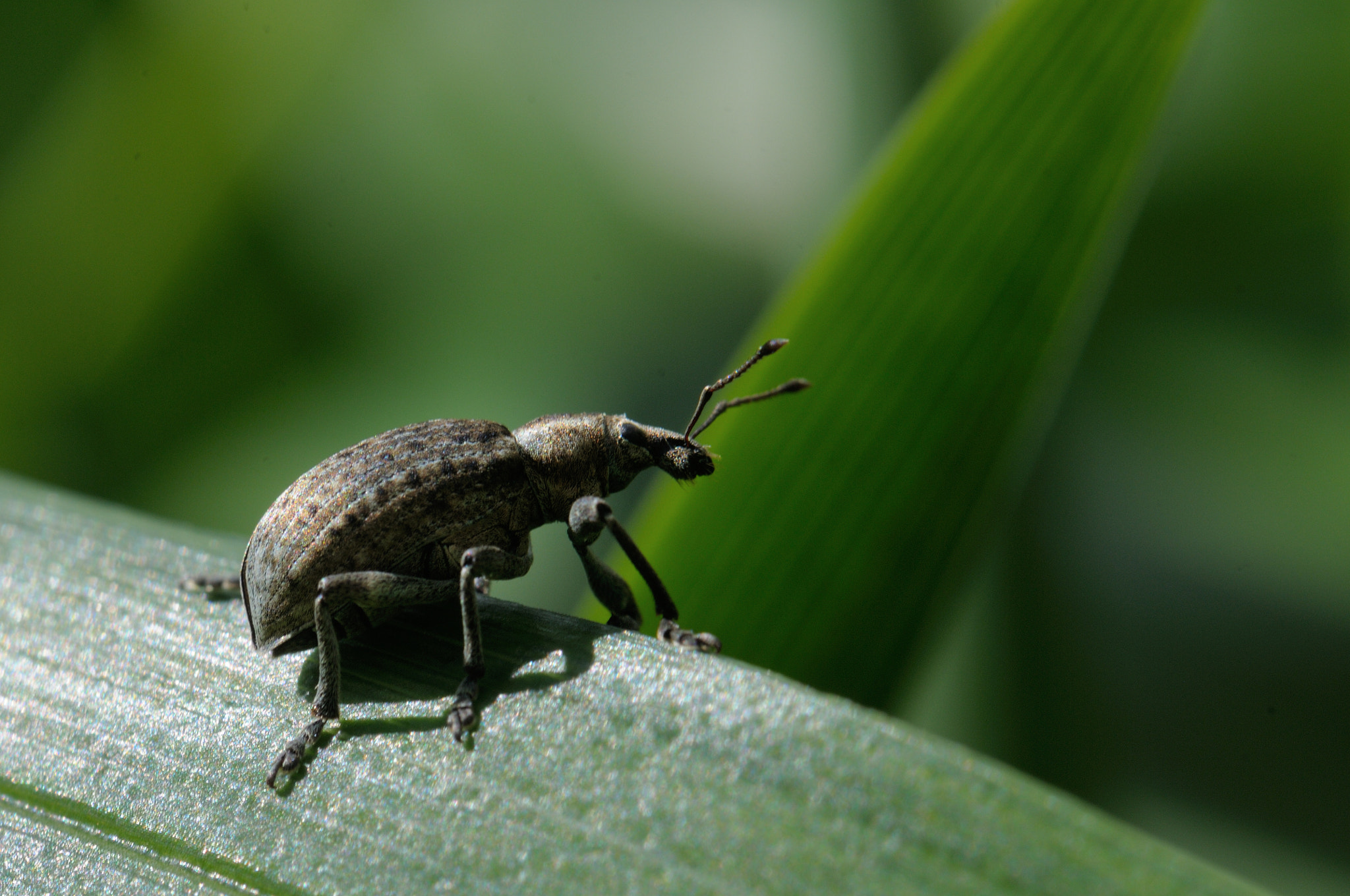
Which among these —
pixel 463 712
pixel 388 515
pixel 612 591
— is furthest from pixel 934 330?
pixel 388 515

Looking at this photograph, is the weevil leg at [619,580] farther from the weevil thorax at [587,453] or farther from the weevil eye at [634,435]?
the weevil eye at [634,435]

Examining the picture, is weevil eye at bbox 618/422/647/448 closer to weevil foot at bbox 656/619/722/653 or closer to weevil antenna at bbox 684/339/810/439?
weevil antenna at bbox 684/339/810/439

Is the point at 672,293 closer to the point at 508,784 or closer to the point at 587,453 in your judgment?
the point at 587,453

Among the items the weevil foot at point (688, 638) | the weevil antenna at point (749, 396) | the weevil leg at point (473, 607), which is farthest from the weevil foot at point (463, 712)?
the weevil antenna at point (749, 396)

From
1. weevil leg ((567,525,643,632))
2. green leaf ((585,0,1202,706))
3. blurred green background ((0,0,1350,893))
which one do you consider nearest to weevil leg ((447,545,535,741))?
weevil leg ((567,525,643,632))

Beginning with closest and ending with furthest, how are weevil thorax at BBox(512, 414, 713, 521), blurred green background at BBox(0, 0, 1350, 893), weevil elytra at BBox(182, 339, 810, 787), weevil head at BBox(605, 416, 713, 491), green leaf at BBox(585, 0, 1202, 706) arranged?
green leaf at BBox(585, 0, 1202, 706) → weevil elytra at BBox(182, 339, 810, 787) → weevil head at BBox(605, 416, 713, 491) → weevil thorax at BBox(512, 414, 713, 521) → blurred green background at BBox(0, 0, 1350, 893)

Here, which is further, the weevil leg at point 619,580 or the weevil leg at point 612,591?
the weevil leg at point 612,591

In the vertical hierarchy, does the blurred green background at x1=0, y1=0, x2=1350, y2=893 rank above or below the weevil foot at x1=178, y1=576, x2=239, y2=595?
above
